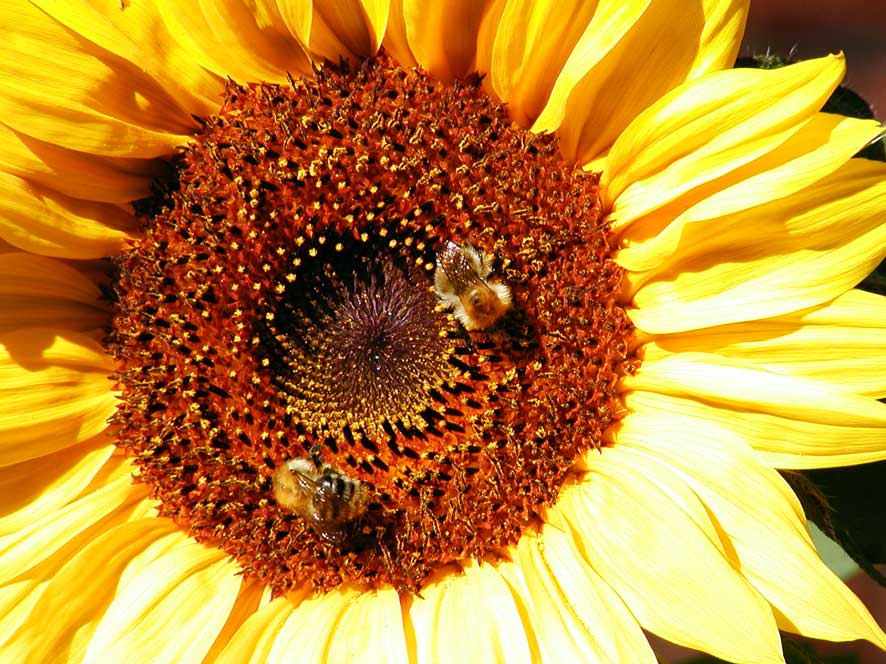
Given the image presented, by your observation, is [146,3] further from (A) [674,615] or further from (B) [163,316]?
(A) [674,615]

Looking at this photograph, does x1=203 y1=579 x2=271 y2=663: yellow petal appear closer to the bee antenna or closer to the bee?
the bee antenna

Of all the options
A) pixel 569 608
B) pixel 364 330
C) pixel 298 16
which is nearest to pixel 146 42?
pixel 298 16

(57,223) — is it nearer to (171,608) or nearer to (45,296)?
(45,296)

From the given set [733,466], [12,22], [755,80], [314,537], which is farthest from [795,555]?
[12,22]

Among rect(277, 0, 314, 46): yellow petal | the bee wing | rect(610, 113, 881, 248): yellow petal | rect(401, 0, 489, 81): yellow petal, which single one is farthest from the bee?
rect(277, 0, 314, 46): yellow petal

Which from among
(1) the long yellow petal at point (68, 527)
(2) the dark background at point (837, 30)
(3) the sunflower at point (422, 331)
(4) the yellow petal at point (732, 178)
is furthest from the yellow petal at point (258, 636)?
(2) the dark background at point (837, 30)

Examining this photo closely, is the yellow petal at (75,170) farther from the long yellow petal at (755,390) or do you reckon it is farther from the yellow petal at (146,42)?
the long yellow petal at (755,390)
